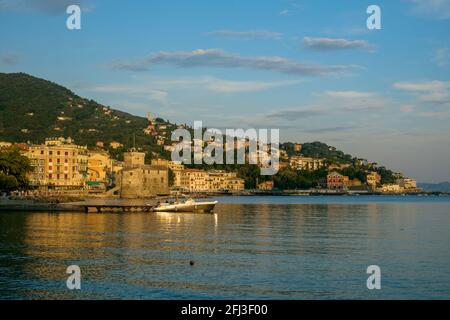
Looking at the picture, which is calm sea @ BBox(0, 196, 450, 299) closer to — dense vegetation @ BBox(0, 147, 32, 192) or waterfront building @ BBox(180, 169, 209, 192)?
dense vegetation @ BBox(0, 147, 32, 192)

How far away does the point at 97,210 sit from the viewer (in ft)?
232

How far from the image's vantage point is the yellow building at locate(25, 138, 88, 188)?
10381 cm

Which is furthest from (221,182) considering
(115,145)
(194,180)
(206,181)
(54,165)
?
(54,165)

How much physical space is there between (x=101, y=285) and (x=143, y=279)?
176 centimetres

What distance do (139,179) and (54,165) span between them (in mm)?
14928

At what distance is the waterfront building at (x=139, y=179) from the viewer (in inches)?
4350

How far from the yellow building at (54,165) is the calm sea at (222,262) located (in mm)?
58573

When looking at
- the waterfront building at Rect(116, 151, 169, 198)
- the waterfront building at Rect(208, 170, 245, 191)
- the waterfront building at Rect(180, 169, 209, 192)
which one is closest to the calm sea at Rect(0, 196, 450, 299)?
the waterfront building at Rect(116, 151, 169, 198)

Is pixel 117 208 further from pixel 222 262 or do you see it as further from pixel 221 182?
pixel 221 182

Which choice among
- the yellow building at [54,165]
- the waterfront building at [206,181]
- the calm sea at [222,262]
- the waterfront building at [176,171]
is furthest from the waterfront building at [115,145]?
the calm sea at [222,262]

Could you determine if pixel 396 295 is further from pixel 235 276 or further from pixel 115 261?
pixel 115 261

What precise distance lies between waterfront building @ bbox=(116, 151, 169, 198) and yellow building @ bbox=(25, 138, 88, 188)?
810 centimetres

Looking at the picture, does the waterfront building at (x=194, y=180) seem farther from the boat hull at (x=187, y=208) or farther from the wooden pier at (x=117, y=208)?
the wooden pier at (x=117, y=208)

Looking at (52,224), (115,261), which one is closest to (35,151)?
(52,224)
